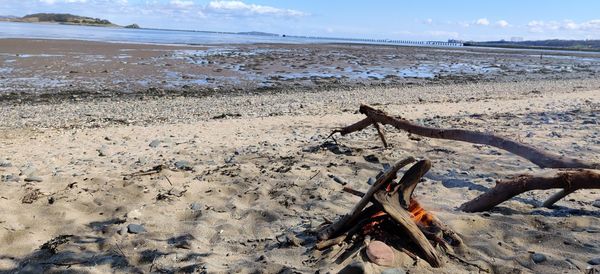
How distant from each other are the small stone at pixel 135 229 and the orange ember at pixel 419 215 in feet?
7.88

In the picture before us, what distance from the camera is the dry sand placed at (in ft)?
12.3

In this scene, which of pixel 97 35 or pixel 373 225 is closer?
pixel 373 225

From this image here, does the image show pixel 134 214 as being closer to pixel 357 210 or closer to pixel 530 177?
pixel 357 210

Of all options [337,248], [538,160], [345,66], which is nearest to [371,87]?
[345,66]

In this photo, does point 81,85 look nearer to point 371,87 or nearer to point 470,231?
point 371,87

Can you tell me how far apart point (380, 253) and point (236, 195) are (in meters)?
2.27

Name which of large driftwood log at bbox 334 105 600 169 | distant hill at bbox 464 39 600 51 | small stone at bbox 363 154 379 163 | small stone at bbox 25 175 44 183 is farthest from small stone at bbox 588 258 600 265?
distant hill at bbox 464 39 600 51

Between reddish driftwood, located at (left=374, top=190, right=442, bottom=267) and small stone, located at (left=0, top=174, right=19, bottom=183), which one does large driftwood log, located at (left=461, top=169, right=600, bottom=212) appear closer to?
reddish driftwood, located at (left=374, top=190, right=442, bottom=267)

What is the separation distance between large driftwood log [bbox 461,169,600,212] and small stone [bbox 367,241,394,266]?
4.65 ft

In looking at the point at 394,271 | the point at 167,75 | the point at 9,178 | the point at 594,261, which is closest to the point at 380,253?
the point at 394,271

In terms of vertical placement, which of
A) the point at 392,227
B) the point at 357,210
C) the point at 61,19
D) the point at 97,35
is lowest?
the point at 392,227

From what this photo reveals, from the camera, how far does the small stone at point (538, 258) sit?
3450mm

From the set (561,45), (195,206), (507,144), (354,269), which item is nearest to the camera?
(354,269)

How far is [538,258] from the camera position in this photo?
3.48 meters
